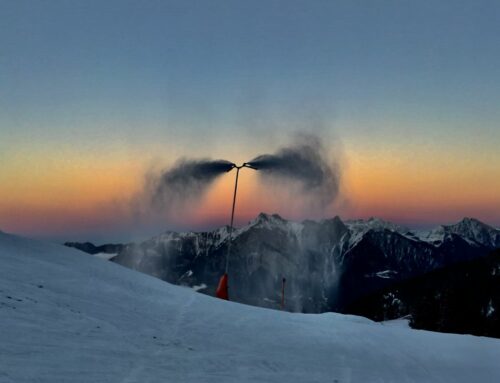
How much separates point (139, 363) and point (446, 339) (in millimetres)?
11605

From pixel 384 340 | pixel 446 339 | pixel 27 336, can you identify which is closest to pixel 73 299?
pixel 27 336

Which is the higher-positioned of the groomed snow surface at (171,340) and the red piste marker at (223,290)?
the red piste marker at (223,290)

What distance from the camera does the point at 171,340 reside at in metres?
13.4

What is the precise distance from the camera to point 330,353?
14547mm

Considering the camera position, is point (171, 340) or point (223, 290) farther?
point (223, 290)

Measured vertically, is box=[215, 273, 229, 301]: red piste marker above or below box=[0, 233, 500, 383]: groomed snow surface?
above

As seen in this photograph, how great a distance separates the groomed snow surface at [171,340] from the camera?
11056 millimetres

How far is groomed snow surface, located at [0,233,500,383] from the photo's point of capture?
11.1m

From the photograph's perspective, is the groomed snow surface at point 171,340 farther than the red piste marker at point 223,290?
No

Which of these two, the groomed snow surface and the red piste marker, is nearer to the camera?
the groomed snow surface

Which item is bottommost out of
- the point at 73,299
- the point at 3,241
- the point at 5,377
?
the point at 5,377

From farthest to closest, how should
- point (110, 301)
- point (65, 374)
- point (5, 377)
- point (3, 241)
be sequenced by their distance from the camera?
point (3, 241) → point (110, 301) → point (65, 374) → point (5, 377)

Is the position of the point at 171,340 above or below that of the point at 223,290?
below

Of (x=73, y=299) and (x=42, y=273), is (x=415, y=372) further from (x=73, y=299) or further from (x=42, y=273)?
(x=42, y=273)
